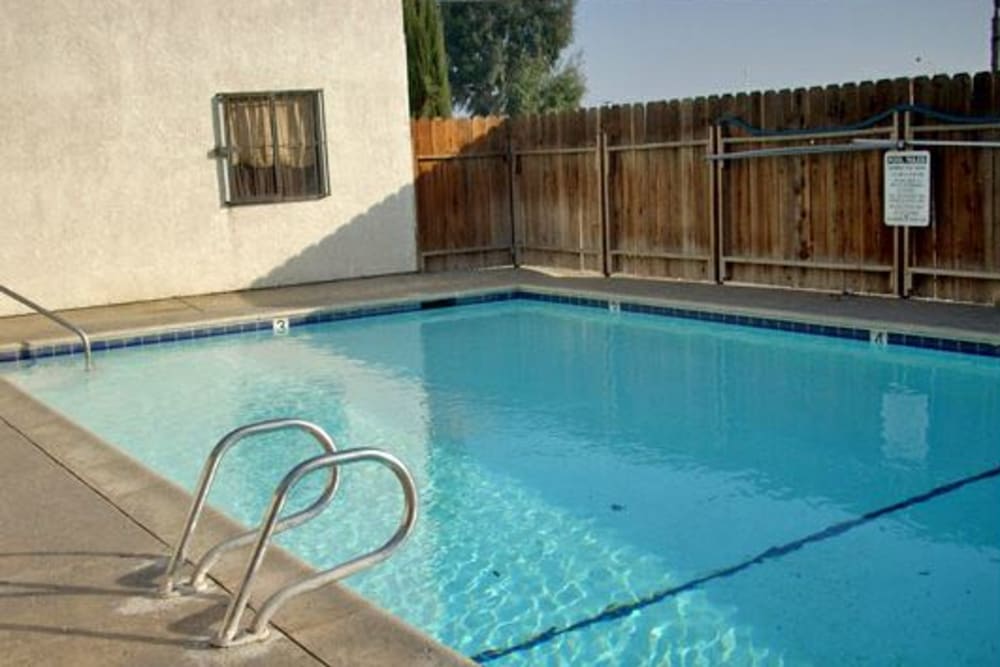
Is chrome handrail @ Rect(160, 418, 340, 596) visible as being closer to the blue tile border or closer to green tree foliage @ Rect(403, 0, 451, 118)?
the blue tile border

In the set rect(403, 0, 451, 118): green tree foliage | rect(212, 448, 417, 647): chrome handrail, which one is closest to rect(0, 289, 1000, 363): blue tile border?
rect(212, 448, 417, 647): chrome handrail

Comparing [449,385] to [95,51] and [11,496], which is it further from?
[95,51]

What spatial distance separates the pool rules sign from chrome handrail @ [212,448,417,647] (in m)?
7.29

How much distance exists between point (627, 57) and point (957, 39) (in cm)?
1931

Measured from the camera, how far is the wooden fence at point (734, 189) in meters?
9.30

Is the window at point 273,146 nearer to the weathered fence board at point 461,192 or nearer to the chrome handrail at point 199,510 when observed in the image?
the weathered fence board at point 461,192

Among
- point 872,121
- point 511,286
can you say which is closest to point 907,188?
point 872,121

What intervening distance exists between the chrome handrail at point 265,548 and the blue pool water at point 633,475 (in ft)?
2.90

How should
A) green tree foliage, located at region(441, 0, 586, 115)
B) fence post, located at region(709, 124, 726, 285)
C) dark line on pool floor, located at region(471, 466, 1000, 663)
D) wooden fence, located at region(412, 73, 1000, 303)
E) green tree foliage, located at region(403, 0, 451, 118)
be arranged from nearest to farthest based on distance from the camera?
dark line on pool floor, located at region(471, 466, 1000, 663)
wooden fence, located at region(412, 73, 1000, 303)
fence post, located at region(709, 124, 726, 285)
green tree foliage, located at region(403, 0, 451, 118)
green tree foliage, located at region(441, 0, 586, 115)

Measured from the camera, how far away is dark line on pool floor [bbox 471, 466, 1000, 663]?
13.4ft

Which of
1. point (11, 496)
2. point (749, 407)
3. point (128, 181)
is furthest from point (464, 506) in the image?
point (128, 181)

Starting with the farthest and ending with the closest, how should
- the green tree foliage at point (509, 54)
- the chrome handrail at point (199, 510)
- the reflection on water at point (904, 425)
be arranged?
the green tree foliage at point (509, 54) → the reflection on water at point (904, 425) → the chrome handrail at point (199, 510)

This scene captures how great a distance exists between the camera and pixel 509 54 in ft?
136

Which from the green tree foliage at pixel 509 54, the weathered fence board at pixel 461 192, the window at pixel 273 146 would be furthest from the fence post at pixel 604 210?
the green tree foliage at pixel 509 54
